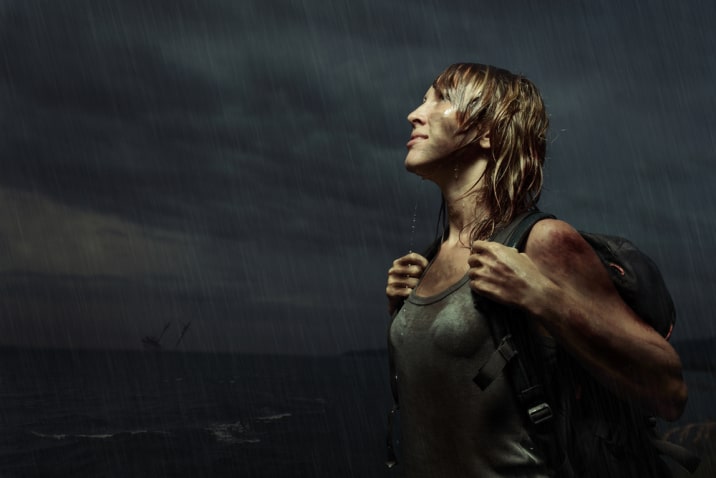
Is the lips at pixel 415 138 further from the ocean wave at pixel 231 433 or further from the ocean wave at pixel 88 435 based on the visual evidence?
the ocean wave at pixel 88 435

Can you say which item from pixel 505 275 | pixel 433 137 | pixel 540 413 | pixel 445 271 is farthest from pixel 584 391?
pixel 433 137

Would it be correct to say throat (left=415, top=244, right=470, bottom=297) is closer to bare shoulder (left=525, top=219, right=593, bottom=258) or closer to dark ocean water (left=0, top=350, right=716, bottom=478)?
bare shoulder (left=525, top=219, right=593, bottom=258)

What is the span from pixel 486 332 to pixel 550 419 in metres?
0.46

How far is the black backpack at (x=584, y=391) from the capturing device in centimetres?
285

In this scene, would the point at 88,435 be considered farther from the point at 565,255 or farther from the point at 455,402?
the point at 565,255

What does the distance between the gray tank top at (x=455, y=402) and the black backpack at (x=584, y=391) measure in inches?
3.3

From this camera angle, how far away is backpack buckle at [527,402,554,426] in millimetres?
2814

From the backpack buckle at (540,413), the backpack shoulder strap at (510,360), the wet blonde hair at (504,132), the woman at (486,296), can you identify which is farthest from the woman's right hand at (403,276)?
the backpack buckle at (540,413)

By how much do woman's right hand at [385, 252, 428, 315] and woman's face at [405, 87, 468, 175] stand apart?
540 millimetres

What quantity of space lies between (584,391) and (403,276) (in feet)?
4.02

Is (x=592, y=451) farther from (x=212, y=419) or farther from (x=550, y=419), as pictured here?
(x=212, y=419)

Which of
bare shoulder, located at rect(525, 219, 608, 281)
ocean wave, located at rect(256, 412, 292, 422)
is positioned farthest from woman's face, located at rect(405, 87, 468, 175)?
ocean wave, located at rect(256, 412, 292, 422)

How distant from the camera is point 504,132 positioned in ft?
11.1

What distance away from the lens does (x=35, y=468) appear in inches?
3120
